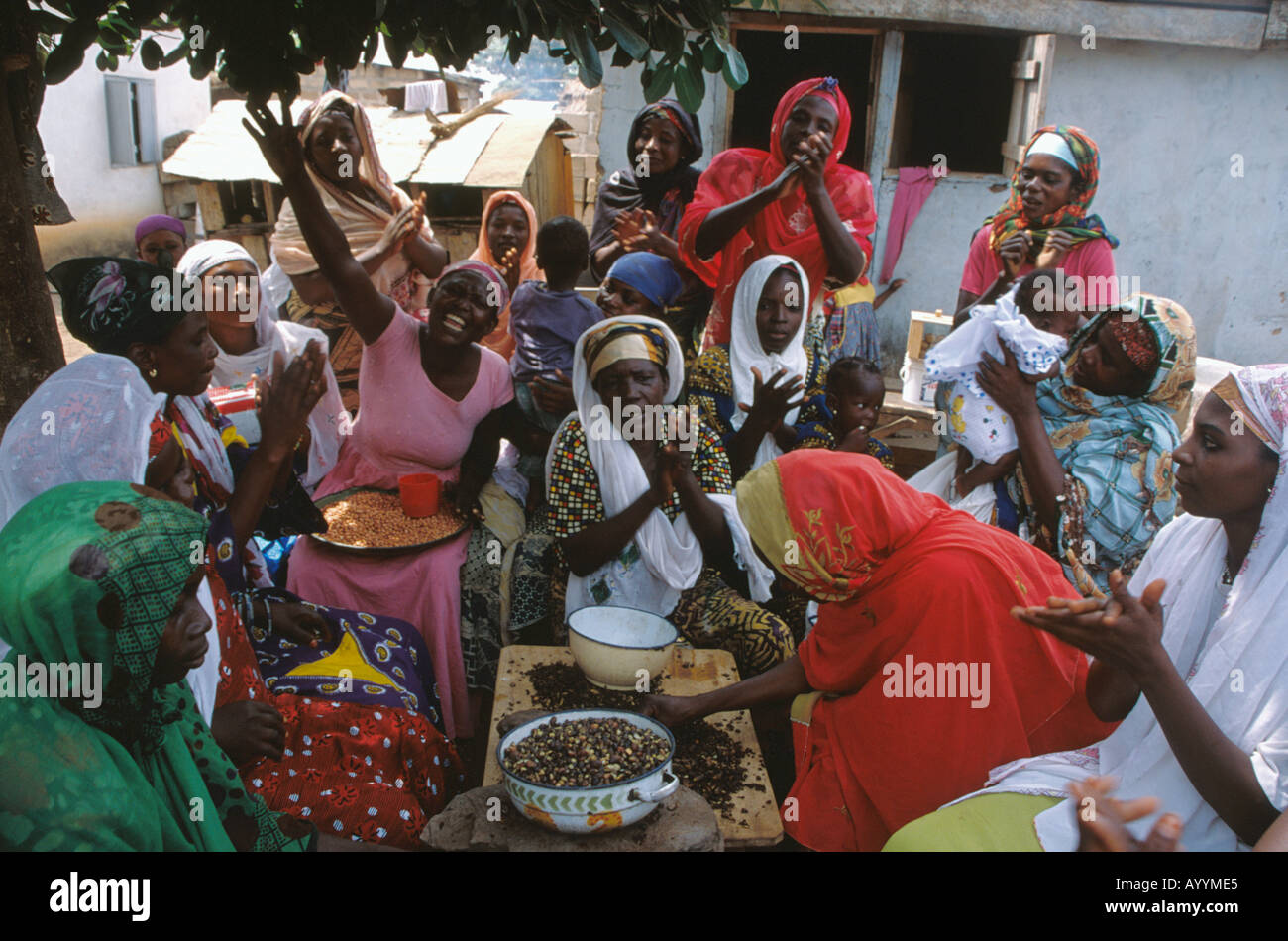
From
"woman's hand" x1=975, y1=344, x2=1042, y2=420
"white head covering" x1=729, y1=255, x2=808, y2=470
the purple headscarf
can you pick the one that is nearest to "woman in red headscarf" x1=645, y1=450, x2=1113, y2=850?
"woman's hand" x1=975, y1=344, x2=1042, y2=420

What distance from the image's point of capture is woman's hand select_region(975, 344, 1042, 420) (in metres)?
3.47

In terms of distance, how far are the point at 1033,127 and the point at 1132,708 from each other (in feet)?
20.9

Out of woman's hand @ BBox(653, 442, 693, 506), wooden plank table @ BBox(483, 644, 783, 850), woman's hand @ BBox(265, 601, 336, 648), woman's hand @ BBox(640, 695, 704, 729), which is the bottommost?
woman's hand @ BBox(265, 601, 336, 648)

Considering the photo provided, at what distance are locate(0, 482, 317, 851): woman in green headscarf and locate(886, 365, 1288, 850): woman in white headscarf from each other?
66.3 inches

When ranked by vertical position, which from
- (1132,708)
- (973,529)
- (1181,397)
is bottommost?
(1132,708)

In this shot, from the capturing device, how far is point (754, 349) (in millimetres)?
4250

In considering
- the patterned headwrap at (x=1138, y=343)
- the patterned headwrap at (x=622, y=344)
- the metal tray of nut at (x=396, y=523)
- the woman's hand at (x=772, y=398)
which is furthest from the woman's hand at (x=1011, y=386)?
the metal tray of nut at (x=396, y=523)

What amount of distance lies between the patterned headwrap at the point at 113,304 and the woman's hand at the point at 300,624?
987mm

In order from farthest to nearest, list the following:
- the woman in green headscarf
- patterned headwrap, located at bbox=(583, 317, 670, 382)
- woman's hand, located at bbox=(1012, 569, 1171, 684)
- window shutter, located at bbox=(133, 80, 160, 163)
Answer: window shutter, located at bbox=(133, 80, 160, 163) < patterned headwrap, located at bbox=(583, 317, 670, 382) < woman's hand, located at bbox=(1012, 569, 1171, 684) < the woman in green headscarf

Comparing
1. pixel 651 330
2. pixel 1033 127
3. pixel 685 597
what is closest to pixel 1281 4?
pixel 1033 127

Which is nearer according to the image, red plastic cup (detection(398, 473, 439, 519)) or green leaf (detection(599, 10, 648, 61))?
green leaf (detection(599, 10, 648, 61))

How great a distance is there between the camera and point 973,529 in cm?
260

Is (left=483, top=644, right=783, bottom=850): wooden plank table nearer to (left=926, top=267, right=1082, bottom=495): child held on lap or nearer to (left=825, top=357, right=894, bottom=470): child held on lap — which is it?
(left=926, top=267, right=1082, bottom=495): child held on lap
